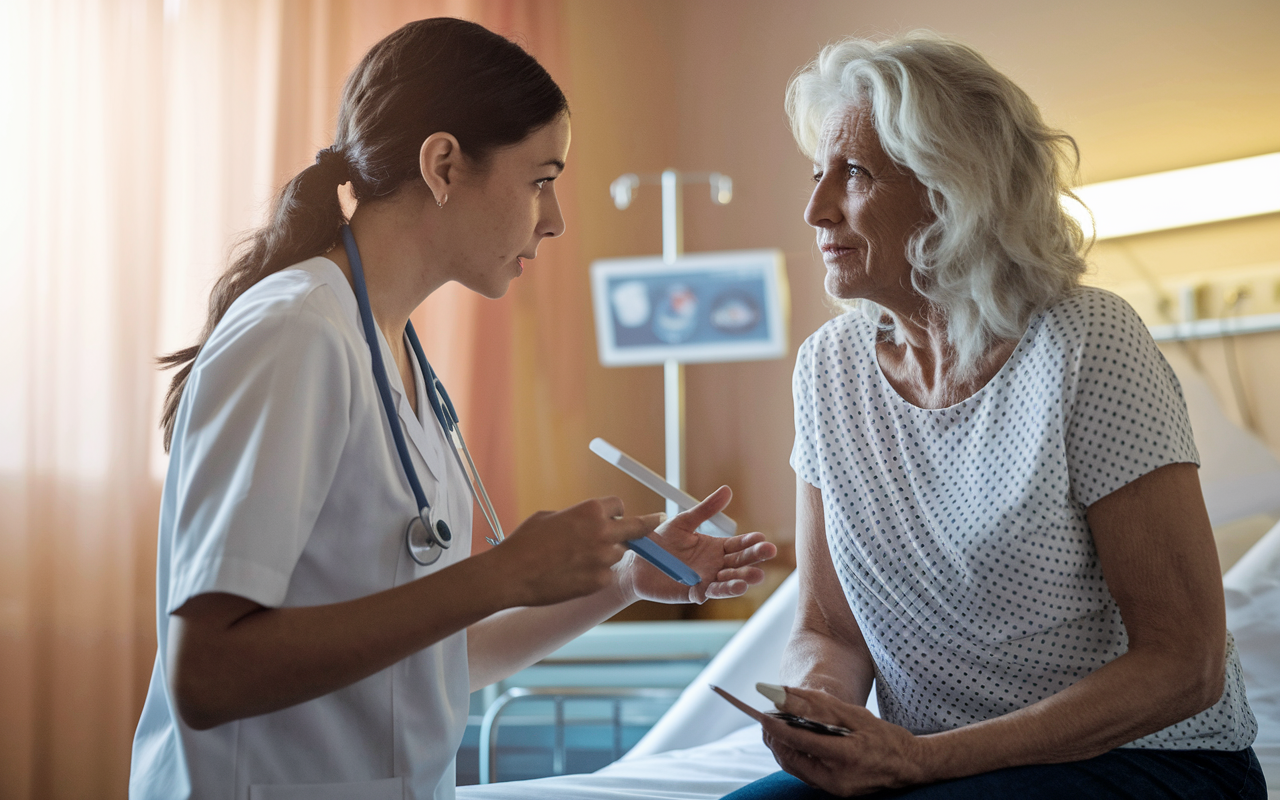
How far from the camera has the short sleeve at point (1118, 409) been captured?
1007mm

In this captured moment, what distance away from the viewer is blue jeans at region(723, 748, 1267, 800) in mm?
978

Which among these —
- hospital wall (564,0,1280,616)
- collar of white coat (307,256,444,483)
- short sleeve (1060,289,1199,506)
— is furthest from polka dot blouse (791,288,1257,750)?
hospital wall (564,0,1280,616)

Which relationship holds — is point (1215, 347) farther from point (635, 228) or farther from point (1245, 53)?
point (635, 228)

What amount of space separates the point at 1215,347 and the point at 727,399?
66.8 inches

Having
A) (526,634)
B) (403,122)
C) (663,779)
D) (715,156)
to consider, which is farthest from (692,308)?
(403,122)

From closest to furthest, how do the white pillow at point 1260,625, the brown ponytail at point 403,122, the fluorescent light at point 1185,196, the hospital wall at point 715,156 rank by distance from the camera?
the brown ponytail at point 403,122 < the white pillow at point 1260,625 < the fluorescent light at point 1185,196 < the hospital wall at point 715,156

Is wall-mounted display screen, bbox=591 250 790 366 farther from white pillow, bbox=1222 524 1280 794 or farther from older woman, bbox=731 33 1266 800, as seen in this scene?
older woman, bbox=731 33 1266 800

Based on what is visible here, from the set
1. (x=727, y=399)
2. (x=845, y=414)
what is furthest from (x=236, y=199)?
(x=845, y=414)

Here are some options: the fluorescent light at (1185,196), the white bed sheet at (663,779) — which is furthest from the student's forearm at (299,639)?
the fluorescent light at (1185,196)

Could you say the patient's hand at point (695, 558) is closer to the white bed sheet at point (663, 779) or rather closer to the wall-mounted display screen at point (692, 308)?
the white bed sheet at point (663, 779)

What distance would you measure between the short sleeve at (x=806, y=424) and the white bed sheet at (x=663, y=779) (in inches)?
19.2

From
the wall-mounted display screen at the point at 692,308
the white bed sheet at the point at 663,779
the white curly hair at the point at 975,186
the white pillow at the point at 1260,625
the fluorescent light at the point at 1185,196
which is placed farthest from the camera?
the wall-mounted display screen at the point at 692,308

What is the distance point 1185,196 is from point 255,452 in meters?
2.34

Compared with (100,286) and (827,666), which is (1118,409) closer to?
(827,666)
